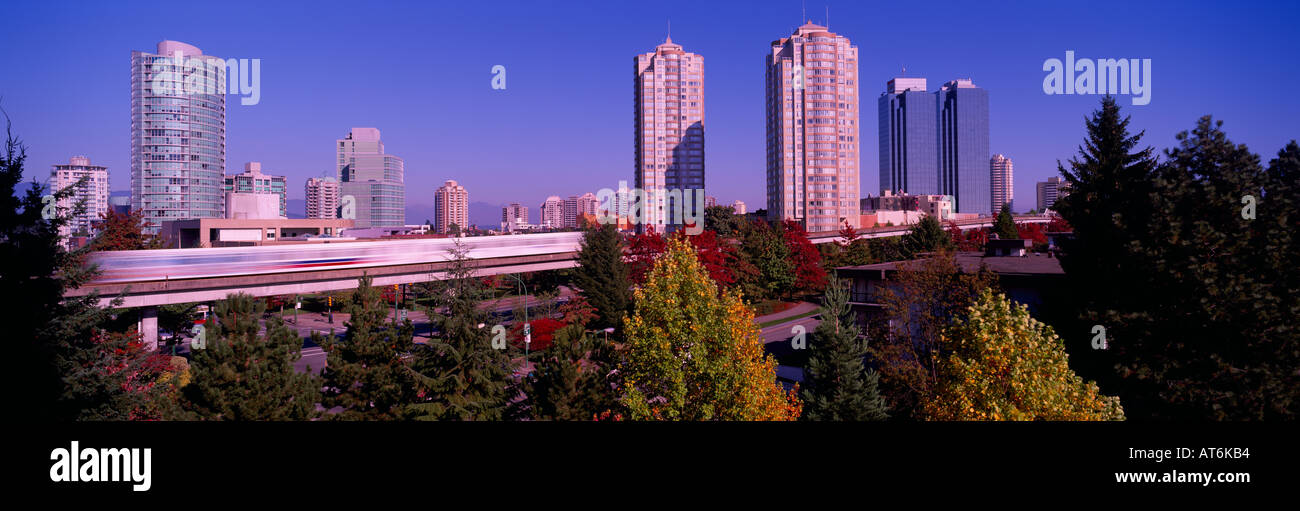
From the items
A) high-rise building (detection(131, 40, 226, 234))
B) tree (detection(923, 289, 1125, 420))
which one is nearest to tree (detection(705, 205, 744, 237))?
tree (detection(923, 289, 1125, 420))

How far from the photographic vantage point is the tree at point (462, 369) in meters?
16.1

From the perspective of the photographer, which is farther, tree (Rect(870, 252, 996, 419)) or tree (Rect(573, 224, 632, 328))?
tree (Rect(573, 224, 632, 328))

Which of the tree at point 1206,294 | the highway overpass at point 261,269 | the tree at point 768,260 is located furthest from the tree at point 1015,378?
the tree at point 768,260

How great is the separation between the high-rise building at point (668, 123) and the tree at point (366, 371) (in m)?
114

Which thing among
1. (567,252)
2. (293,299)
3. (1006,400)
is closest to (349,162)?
(293,299)

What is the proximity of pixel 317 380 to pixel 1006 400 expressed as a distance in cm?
1573

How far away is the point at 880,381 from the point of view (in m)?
22.0

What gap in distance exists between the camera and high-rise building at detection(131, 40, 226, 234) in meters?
121

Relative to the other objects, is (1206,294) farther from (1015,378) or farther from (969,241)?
(969,241)

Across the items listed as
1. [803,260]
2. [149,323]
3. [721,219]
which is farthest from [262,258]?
[721,219]

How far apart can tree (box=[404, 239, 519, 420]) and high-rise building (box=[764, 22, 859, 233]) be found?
89.7m

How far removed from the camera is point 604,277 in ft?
125
